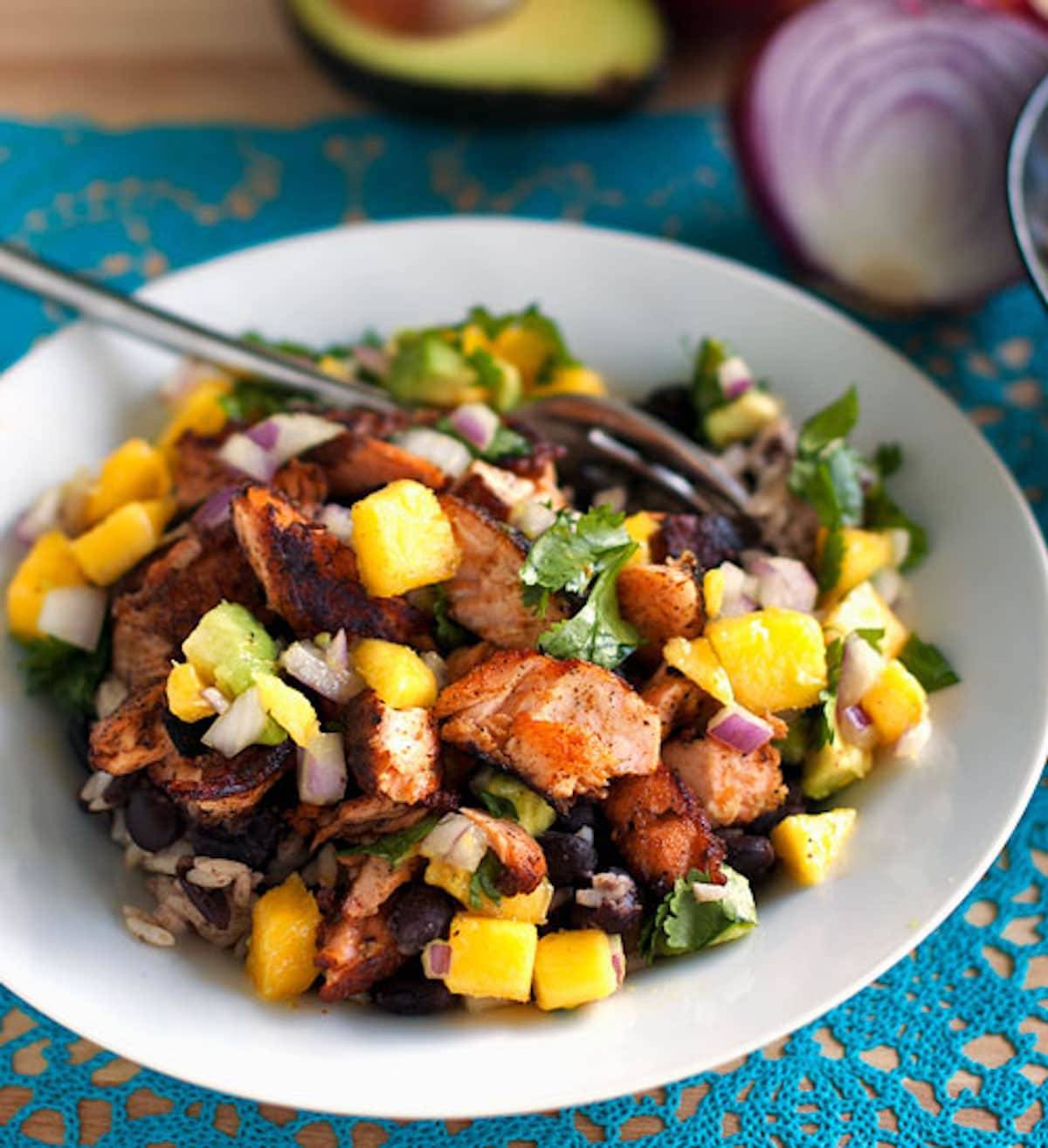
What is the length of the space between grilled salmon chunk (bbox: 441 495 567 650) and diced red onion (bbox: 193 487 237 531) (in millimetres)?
567

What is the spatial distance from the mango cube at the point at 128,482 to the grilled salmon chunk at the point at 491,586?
0.99 m

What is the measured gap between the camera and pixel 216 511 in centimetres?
350

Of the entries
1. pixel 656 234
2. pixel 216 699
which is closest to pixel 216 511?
pixel 216 699

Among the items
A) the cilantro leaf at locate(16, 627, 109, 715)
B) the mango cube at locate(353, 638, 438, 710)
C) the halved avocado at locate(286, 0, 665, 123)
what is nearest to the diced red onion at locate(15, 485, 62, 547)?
the cilantro leaf at locate(16, 627, 109, 715)

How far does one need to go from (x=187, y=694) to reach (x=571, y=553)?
0.90 metres

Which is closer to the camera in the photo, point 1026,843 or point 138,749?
point 138,749

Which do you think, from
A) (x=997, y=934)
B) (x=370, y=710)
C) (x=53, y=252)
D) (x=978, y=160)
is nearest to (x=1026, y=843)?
(x=997, y=934)

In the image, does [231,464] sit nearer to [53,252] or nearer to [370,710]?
[370,710]

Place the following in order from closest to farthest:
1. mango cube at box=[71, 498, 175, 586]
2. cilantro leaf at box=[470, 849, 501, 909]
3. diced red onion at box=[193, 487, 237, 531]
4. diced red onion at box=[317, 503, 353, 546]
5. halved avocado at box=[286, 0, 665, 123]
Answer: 1. cilantro leaf at box=[470, 849, 501, 909]
2. diced red onion at box=[317, 503, 353, 546]
3. diced red onion at box=[193, 487, 237, 531]
4. mango cube at box=[71, 498, 175, 586]
5. halved avocado at box=[286, 0, 665, 123]

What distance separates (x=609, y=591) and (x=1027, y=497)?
1749mm

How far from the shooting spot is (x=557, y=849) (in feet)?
9.96

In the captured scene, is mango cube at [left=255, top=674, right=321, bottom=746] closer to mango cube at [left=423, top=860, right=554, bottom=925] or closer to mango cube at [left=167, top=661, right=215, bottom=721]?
mango cube at [left=167, top=661, right=215, bottom=721]

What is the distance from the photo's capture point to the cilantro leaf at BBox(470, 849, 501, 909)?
9.55 feet

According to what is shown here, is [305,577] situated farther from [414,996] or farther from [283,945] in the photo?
[414,996]
